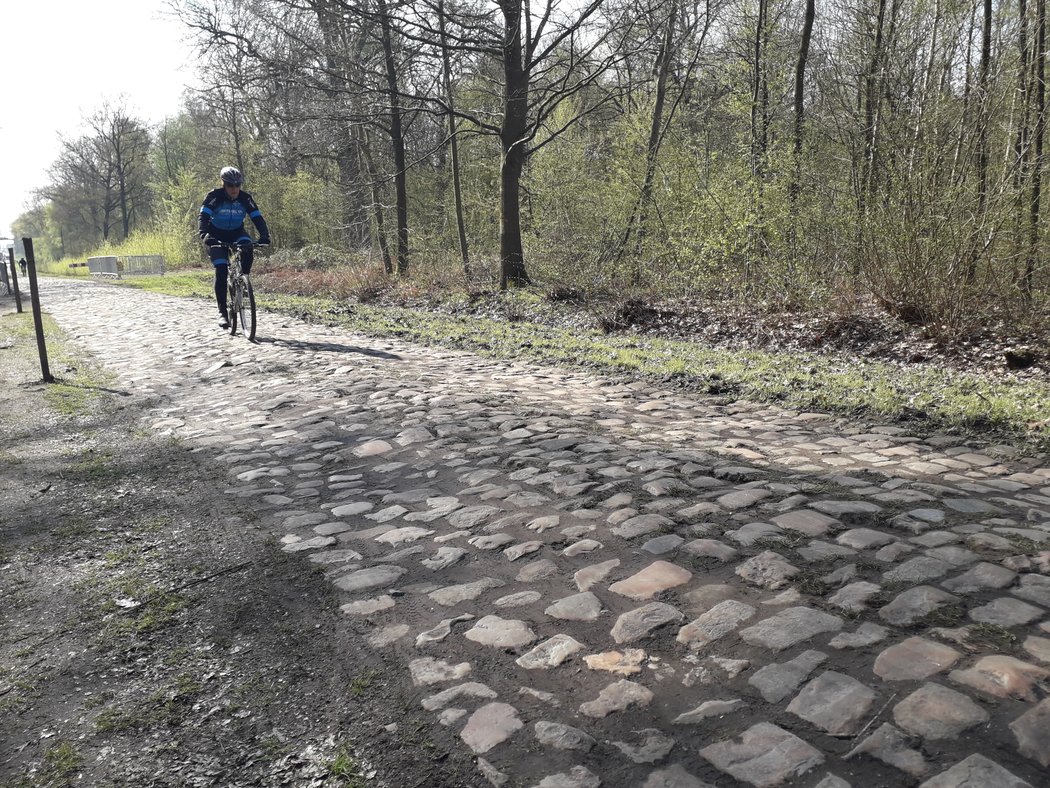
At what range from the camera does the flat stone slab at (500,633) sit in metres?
2.89

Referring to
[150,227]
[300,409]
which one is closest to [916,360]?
[300,409]

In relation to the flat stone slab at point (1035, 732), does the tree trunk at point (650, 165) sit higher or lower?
higher

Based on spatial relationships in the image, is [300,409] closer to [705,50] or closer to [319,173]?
[705,50]

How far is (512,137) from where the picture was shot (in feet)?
55.3

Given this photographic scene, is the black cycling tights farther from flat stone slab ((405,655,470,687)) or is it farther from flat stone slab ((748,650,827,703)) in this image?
flat stone slab ((748,650,827,703))

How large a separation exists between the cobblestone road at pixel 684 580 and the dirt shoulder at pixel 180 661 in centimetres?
19

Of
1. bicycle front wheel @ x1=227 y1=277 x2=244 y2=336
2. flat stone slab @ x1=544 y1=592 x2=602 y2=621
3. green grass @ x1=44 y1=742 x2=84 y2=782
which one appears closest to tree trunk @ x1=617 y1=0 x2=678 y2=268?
bicycle front wheel @ x1=227 y1=277 x2=244 y2=336

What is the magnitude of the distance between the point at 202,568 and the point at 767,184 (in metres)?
11.4

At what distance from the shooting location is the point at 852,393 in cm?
674

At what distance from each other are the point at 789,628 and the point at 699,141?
1595 centimetres

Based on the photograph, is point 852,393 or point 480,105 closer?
point 852,393

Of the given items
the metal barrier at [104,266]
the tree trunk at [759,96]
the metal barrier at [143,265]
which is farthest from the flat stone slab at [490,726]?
the metal barrier at [104,266]

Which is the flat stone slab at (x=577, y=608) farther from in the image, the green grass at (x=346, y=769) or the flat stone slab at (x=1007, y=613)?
the flat stone slab at (x=1007, y=613)

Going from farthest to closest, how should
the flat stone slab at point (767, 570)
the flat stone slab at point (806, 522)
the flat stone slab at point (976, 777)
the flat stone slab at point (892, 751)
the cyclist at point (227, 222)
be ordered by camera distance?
1. the cyclist at point (227, 222)
2. the flat stone slab at point (806, 522)
3. the flat stone slab at point (767, 570)
4. the flat stone slab at point (892, 751)
5. the flat stone slab at point (976, 777)
